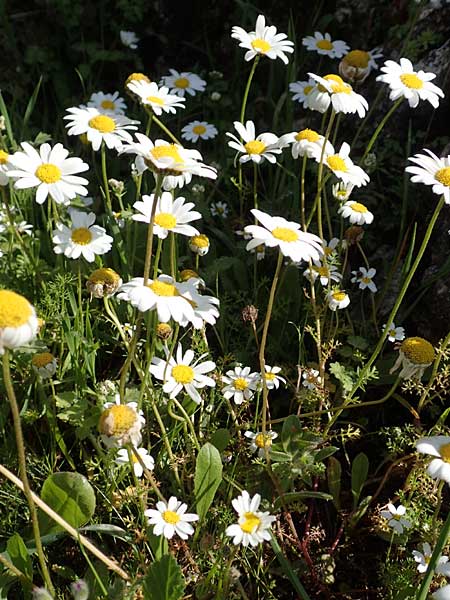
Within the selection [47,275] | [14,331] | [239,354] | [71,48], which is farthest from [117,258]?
[71,48]

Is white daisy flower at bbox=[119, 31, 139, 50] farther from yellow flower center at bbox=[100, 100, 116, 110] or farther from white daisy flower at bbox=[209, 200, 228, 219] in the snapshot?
white daisy flower at bbox=[209, 200, 228, 219]

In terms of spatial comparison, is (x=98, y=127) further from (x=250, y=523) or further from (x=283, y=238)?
(x=250, y=523)

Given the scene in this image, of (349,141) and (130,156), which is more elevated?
(349,141)

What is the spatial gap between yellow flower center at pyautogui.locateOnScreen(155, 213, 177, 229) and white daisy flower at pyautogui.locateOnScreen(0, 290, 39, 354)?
0.66m

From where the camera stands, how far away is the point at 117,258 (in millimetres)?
2352

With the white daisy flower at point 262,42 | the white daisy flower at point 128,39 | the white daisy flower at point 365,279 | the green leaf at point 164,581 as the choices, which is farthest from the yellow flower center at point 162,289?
the white daisy flower at point 128,39

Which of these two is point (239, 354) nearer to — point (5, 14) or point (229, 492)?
point (229, 492)

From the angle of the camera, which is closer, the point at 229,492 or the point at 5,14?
the point at 229,492

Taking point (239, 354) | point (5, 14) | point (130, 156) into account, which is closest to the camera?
point (239, 354)

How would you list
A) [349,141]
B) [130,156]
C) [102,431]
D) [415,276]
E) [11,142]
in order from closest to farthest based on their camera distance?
[102,431], [415,276], [11,142], [349,141], [130,156]

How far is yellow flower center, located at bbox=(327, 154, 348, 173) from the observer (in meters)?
1.96

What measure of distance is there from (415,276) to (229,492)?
1.05 metres

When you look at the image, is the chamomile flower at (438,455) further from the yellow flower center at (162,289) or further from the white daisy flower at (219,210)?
the white daisy flower at (219,210)

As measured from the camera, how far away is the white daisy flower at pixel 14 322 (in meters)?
1.10
